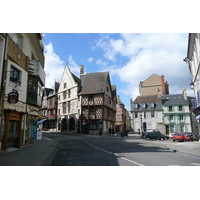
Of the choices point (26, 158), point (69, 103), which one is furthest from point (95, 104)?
point (26, 158)

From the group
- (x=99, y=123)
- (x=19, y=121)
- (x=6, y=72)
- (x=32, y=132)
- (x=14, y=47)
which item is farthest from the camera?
(x=99, y=123)

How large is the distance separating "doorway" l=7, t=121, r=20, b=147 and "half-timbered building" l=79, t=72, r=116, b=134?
68.8ft

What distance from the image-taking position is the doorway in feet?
37.7

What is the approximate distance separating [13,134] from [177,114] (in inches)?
1430

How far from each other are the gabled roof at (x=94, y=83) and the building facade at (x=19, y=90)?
1978 centimetres

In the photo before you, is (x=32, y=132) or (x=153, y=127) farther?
(x=153, y=127)

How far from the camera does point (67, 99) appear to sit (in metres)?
38.9

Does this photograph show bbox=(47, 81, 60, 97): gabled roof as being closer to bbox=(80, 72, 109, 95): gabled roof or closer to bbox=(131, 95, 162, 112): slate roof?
bbox=(80, 72, 109, 95): gabled roof

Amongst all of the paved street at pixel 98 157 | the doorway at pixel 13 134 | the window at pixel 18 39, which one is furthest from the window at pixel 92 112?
the window at pixel 18 39

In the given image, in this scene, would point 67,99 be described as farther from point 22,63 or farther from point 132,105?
point 22,63

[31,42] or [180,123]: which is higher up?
[31,42]

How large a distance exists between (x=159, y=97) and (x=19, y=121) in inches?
1442

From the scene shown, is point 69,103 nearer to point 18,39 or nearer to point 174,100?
point 174,100

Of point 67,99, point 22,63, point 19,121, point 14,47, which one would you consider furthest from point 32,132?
point 67,99
